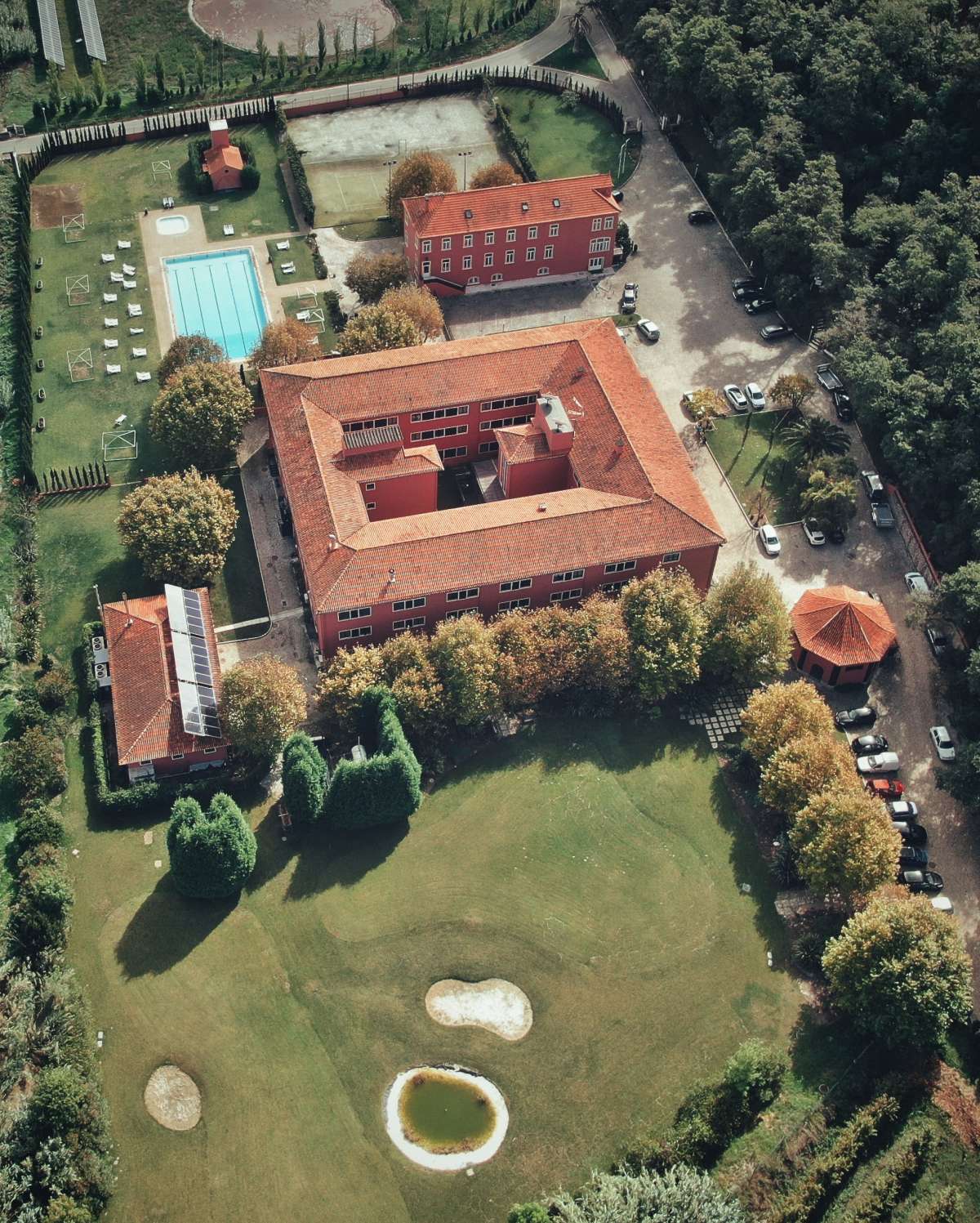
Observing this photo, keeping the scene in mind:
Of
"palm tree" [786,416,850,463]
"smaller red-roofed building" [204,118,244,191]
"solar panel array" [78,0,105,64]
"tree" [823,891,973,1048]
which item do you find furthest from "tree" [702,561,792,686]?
"solar panel array" [78,0,105,64]

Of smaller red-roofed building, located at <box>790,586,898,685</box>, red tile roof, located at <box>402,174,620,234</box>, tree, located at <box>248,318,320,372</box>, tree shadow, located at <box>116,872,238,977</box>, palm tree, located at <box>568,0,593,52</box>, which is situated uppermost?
palm tree, located at <box>568,0,593,52</box>

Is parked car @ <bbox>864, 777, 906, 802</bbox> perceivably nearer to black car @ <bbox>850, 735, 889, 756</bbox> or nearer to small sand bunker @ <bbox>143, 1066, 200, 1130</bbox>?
black car @ <bbox>850, 735, 889, 756</bbox>

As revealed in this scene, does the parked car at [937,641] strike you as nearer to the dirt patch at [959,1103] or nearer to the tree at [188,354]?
the dirt patch at [959,1103]

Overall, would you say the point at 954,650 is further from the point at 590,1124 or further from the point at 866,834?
the point at 590,1124

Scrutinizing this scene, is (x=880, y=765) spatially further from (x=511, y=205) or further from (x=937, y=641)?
(x=511, y=205)

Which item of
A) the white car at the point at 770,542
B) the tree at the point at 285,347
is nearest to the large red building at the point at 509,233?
the tree at the point at 285,347

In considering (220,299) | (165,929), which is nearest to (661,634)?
(165,929)
